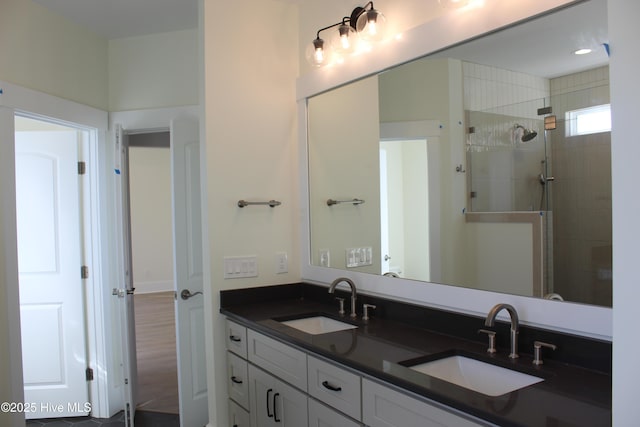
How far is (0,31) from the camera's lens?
8.95 feet

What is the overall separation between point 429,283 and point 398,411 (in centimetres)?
68

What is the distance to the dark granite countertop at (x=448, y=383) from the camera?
1.17 metres

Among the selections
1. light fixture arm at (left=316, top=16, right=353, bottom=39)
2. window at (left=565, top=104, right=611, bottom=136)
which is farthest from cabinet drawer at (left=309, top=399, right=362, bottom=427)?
light fixture arm at (left=316, top=16, right=353, bottom=39)

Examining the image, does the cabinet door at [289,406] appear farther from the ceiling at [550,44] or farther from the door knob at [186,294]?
the ceiling at [550,44]

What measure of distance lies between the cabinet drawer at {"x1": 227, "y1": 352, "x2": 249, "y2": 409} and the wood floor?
121cm

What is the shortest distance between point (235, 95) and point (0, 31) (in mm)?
1404

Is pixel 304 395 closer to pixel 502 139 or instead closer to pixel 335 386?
pixel 335 386

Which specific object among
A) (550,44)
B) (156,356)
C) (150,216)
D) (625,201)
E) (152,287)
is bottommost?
(156,356)

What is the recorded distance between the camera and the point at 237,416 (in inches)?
100

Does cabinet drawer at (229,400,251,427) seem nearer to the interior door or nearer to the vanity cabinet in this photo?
the vanity cabinet

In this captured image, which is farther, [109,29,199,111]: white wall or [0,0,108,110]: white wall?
[109,29,199,111]: white wall

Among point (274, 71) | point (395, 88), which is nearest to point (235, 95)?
point (274, 71)

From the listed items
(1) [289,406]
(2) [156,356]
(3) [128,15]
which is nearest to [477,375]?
(1) [289,406]

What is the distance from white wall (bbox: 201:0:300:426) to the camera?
262cm
